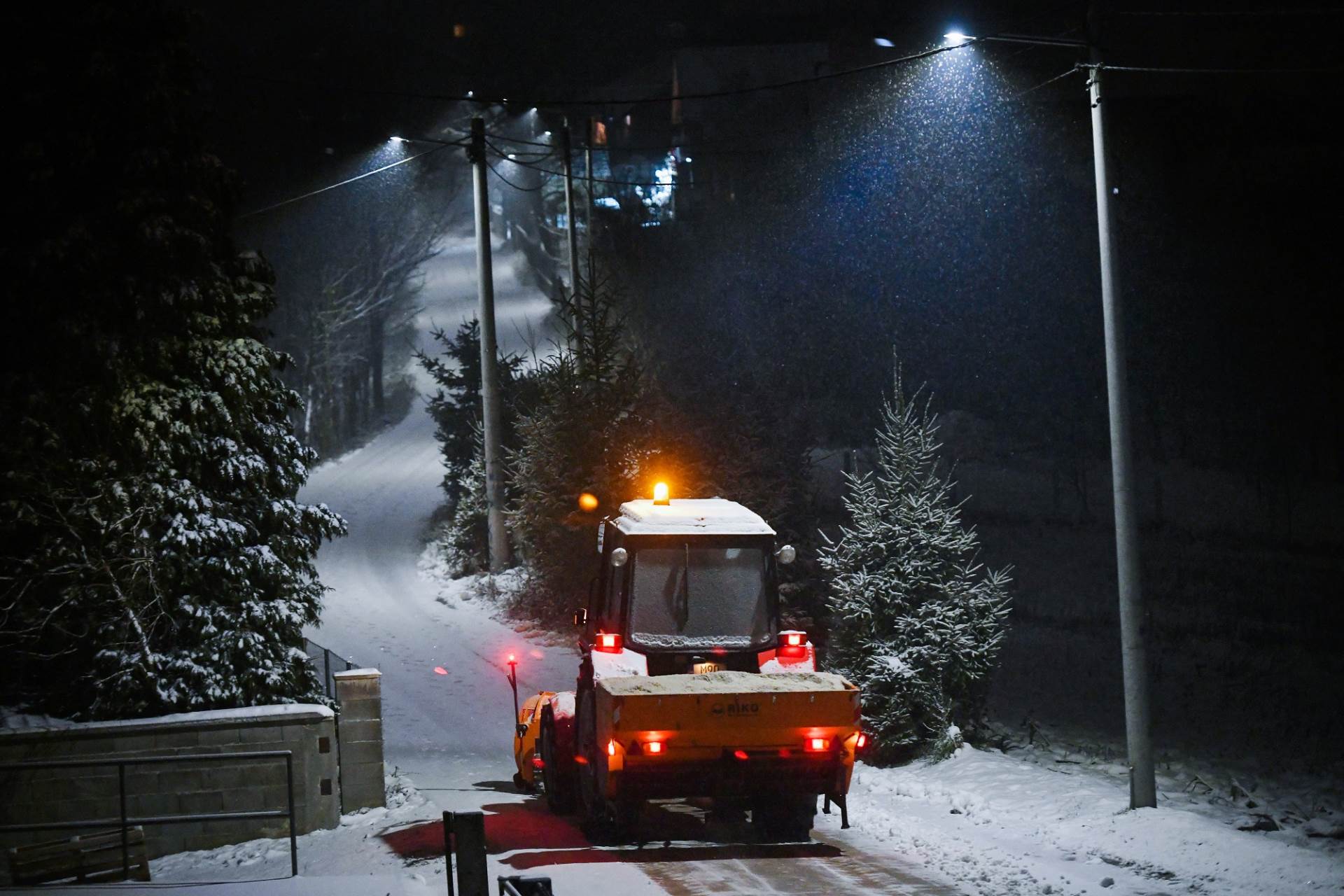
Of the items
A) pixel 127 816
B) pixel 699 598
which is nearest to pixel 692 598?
pixel 699 598

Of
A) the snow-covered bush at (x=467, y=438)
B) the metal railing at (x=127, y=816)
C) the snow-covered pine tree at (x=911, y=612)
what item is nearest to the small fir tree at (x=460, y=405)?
the snow-covered bush at (x=467, y=438)

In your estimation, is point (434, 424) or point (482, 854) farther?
point (434, 424)

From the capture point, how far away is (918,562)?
17000 mm

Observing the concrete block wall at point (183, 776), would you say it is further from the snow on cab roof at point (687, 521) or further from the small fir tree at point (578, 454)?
the small fir tree at point (578, 454)

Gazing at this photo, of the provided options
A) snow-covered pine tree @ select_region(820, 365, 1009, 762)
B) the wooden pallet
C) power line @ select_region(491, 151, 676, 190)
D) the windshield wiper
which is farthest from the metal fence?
power line @ select_region(491, 151, 676, 190)

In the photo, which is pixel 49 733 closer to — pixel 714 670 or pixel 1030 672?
pixel 714 670

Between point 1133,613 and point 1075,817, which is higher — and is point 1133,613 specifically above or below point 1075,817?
above

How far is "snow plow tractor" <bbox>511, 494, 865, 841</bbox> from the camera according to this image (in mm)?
10773

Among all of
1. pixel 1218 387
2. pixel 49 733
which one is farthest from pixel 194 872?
pixel 1218 387

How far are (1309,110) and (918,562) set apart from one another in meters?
40.9

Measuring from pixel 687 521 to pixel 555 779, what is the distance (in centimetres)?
348

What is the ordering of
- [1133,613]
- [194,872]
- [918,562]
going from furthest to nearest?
1. [918,562]
2. [1133,613]
3. [194,872]

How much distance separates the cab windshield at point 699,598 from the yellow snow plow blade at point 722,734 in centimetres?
114

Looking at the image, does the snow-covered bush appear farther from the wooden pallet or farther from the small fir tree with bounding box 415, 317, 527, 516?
the wooden pallet
